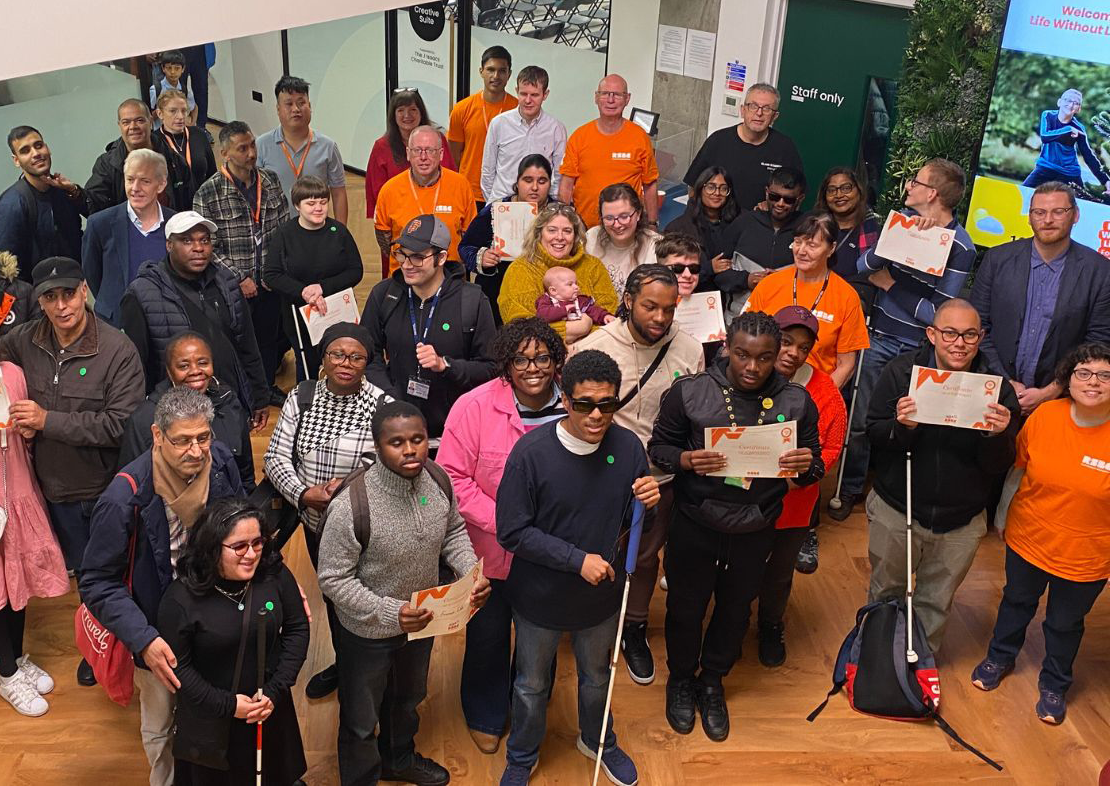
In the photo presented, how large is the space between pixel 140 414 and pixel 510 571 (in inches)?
57.8

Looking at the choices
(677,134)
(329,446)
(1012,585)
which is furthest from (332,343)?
(677,134)

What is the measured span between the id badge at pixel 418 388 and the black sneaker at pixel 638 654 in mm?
1404

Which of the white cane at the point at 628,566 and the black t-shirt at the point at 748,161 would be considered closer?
the white cane at the point at 628,566

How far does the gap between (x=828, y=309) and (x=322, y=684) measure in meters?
2.88

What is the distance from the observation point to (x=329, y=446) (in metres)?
3.84

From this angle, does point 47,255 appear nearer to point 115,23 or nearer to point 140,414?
point 140,414

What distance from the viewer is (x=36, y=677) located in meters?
4.43

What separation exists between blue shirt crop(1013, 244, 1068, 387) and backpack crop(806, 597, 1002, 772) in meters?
1.51

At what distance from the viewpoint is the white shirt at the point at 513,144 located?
6820mm

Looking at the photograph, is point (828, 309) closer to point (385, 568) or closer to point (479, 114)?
point (385, 568)

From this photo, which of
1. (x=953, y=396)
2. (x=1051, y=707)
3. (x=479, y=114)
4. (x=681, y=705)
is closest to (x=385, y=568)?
(x=681, y=705)

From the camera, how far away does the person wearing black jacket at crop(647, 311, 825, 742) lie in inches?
152

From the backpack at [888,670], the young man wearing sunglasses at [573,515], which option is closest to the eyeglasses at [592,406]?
the young man wearing sunglasses at [573,515]

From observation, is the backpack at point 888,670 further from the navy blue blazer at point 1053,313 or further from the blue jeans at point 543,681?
the navy blue blazer at point 1053,313
